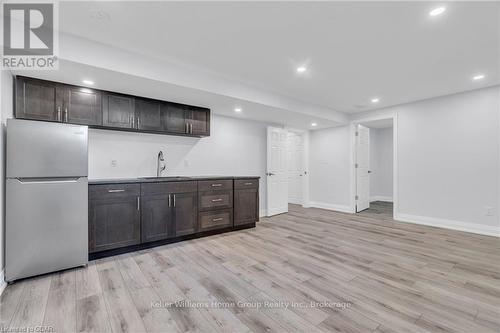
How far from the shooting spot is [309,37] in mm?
2396

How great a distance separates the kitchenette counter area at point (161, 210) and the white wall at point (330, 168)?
2752mm

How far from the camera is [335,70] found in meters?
3.21

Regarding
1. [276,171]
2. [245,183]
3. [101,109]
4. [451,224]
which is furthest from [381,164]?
[101,109]

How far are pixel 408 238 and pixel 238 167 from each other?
3.38 metres

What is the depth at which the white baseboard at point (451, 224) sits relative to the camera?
3851mm

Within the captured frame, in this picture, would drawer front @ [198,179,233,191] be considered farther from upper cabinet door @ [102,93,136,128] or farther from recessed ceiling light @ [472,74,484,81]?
recessed ceiling light @ [472,74,484,81]

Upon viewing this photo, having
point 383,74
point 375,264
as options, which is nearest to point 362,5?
point 383,74

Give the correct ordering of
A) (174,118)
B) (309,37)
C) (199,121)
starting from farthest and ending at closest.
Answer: (199,121) → (174,118) → (309,37)

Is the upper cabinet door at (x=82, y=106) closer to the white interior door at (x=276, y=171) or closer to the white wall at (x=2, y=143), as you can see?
the white wall at (x=2, y=143)

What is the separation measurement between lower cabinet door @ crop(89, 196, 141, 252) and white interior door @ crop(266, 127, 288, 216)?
3.03 m

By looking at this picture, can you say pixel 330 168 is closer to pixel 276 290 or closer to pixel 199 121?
pixel 199 121

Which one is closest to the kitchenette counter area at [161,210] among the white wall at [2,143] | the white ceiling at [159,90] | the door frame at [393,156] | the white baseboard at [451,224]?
the white wall at [2,143]

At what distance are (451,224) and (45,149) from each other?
20.6ft

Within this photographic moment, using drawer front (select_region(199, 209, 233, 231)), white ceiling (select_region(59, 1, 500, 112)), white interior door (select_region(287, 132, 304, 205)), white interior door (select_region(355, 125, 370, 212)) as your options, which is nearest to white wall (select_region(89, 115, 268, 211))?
drawer front (select_region(199, 209, 233, 231))
